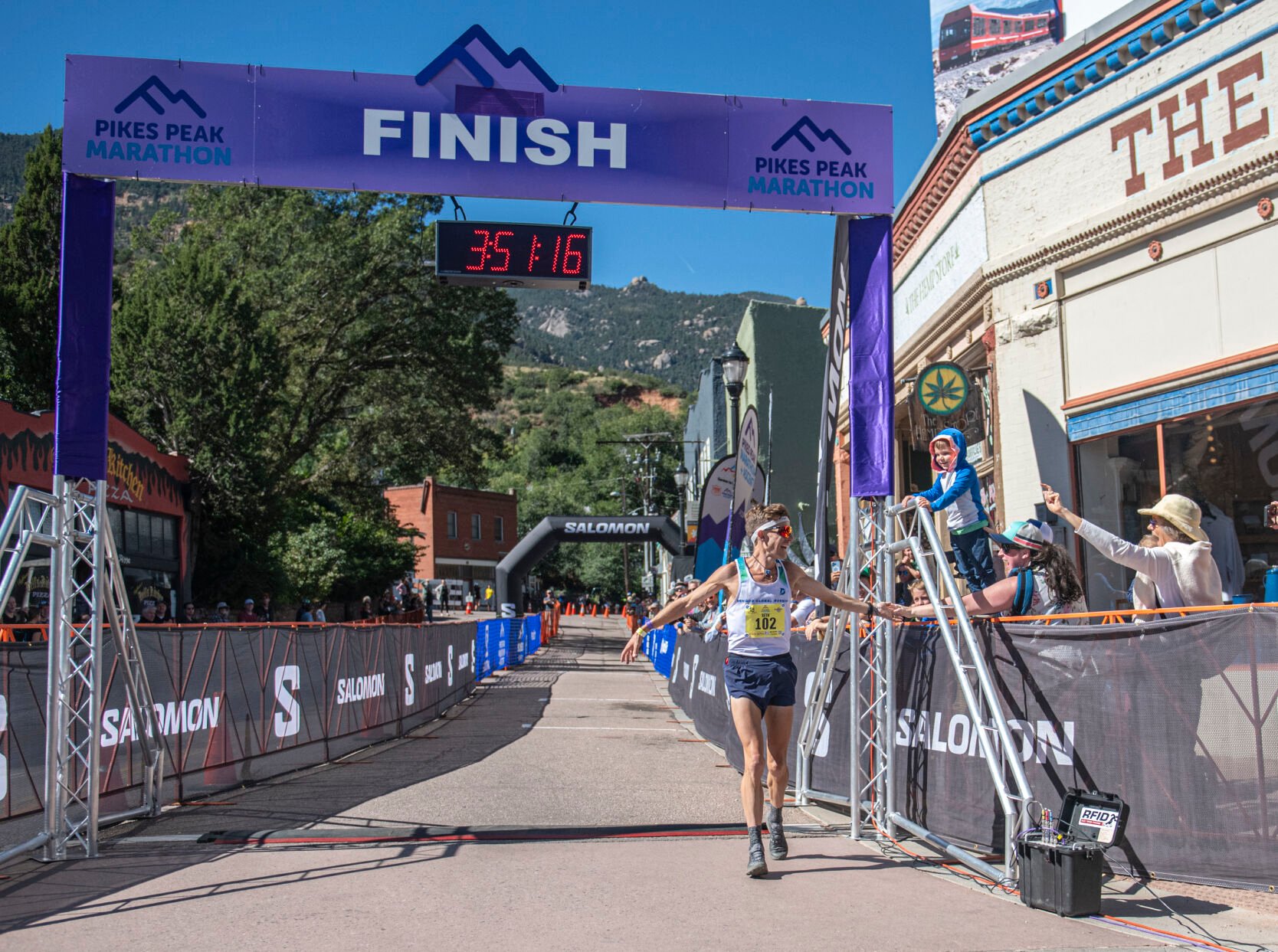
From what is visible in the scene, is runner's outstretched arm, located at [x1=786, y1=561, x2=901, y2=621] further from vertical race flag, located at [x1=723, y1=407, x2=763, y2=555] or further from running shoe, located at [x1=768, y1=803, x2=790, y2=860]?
vertical race flag, located at [x1=723, y1=407, x2=763, y2=555]

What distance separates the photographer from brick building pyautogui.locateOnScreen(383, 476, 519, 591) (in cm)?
7262

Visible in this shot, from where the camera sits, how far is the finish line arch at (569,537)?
113 feet

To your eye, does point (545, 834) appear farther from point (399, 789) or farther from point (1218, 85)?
point (1218, 85)

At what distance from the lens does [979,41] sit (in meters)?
21.8

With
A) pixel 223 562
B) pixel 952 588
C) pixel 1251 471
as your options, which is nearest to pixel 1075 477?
pixel 1251 471

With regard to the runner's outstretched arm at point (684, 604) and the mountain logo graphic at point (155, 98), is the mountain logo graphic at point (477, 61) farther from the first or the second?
the runner's outstretched arm at point (684, 604)

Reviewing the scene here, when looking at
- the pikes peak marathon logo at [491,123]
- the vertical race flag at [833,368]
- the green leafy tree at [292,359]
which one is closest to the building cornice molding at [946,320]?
the vertical race flag at [833,368]

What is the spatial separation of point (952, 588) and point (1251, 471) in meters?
6.66

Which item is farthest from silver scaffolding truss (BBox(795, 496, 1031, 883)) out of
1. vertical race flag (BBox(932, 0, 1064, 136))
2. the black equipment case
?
vertical race flag (BBox(932, 0, 1064, 136))

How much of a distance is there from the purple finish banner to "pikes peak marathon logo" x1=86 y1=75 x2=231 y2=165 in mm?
12

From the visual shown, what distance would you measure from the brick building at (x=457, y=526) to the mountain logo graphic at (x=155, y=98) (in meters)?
61.8

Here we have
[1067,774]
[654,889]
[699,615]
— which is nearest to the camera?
[654,889]

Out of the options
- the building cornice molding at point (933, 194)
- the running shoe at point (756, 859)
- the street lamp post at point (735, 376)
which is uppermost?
the building cornice molding at point (933, 194)

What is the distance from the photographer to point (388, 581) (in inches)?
1769
